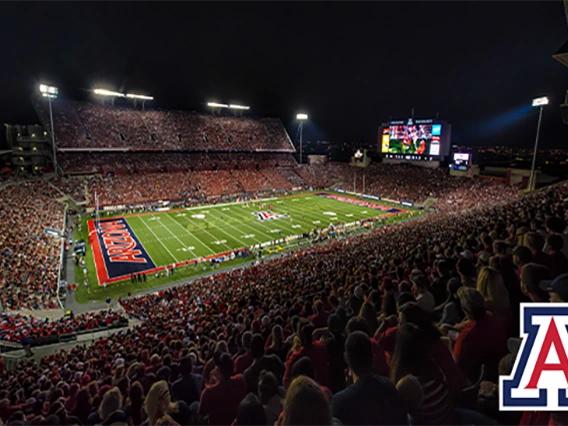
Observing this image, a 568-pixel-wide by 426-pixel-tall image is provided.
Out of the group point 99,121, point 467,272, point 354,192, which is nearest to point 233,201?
point 354,192

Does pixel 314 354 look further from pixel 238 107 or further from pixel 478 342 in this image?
pixel 238 107

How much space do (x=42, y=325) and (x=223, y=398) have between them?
591 inches

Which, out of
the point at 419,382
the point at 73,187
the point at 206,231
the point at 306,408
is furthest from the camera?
the point at 73,187

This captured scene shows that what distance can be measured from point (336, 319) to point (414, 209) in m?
42.8

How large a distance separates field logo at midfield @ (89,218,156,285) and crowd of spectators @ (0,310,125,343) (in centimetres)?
676

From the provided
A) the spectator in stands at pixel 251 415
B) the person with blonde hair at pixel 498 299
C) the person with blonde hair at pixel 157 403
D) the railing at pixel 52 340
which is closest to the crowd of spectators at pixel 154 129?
the railing at pixel 52 340

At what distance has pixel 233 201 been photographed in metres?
47.3

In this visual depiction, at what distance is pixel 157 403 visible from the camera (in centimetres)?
364

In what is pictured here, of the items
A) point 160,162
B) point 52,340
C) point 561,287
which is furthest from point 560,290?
point 160,162

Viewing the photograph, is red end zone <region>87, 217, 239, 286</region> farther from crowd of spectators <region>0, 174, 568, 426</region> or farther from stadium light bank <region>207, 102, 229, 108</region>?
stadium light bank <region>207, 102, 229, 108</region>

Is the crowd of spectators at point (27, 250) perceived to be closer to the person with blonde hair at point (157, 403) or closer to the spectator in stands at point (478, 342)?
the person with blonde hair at point (157, 403)

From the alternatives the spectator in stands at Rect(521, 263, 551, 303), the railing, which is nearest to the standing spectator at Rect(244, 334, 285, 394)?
the spectator in stands at Rect(521, 263, 551, 303)

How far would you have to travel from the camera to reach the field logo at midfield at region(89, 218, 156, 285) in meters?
23.8

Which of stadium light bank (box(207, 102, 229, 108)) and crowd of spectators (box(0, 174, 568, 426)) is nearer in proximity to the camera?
crowd of spectators (box(0, 174, 568, 426))
